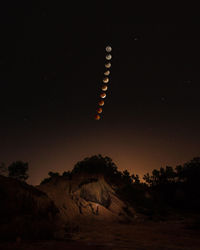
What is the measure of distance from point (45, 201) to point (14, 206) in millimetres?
2719

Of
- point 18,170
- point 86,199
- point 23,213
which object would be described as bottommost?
point 23,213

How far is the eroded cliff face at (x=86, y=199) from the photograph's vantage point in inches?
557

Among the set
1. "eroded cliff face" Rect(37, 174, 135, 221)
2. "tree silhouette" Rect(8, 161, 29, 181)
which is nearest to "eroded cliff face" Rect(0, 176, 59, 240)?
"eroded cliff face" Rect(37, 174, 135, 221)

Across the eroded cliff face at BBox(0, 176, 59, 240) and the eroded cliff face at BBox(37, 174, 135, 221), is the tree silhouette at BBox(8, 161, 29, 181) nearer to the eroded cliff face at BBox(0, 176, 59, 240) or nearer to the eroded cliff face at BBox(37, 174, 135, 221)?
the eroded cliff face at BBox(37, 174, 135, 221)

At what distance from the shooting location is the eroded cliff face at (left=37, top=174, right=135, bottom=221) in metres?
14.1

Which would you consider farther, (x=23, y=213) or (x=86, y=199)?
(x=86, y=199)

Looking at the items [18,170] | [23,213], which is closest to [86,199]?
[23,213]

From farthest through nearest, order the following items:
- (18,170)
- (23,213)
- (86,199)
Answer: (18,170) → (86,199) → (23,213)

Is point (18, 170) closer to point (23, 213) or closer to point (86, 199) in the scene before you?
point (86, 199)

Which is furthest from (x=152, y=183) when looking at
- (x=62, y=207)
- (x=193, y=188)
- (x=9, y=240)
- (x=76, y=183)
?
(x=9, y=240)

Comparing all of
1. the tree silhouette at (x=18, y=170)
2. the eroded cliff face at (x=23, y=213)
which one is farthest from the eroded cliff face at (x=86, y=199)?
the tree silhouette at (x=18, y=170)

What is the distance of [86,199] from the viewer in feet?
52.3

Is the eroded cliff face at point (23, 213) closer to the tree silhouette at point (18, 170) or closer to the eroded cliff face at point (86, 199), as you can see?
the eroded cliff face at point (86, 199)

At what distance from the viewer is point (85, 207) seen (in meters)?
15.1
